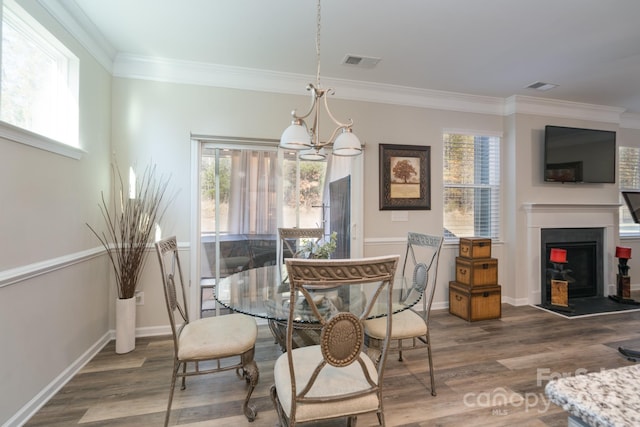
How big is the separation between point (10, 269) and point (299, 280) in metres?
1.79

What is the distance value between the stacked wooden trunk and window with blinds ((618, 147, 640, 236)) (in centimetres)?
313

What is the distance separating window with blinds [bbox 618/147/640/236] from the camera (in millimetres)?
4730

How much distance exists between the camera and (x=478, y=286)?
135 inches

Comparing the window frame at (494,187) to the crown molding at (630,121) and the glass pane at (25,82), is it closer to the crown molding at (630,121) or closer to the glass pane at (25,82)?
the crown molding at (630,121)

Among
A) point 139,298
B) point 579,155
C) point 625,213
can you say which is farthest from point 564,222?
point 139,298

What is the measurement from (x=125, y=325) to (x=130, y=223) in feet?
3.15

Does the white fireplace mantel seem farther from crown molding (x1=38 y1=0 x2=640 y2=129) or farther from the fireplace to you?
crown molding (x1=38 y1=0 x2=640 y2=129)

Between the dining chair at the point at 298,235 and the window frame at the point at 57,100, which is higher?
the window frame at the point at 57,100

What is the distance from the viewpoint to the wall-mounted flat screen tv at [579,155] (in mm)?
3977

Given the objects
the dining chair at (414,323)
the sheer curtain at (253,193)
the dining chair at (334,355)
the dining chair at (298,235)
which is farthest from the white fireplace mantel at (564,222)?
the dining chair at (334,355)

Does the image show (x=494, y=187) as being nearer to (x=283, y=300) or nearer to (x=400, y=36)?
(x=400, y=36)

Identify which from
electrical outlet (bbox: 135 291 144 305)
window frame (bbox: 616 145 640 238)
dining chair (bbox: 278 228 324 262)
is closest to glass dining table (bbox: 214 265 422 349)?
dining chair (bbox: 278 228 324 262)

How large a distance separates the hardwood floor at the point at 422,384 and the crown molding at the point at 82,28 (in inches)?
105

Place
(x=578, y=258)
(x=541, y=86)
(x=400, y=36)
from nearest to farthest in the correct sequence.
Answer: (x=400, y=36) → (x=541, y=86) → (x=578, y=258)
